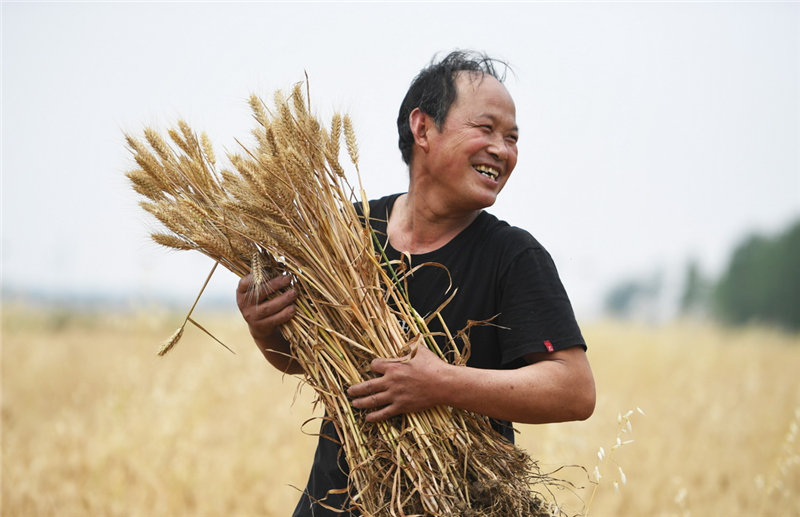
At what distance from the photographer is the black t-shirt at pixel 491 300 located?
168 centimetres

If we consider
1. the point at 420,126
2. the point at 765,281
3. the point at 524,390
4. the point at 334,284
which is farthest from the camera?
the point at 765,281

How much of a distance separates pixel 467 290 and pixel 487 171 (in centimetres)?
32

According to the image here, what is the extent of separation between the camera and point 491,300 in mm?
1814

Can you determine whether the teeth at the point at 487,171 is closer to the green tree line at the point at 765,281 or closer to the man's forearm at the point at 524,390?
the man's forearm at the point at 524,390

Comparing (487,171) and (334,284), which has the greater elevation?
(487,171)

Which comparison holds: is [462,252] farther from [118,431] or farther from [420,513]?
[118,431]

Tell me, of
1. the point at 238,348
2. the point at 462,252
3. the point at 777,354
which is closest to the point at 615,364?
the point at 777,354

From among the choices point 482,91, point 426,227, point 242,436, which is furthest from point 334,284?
point 242,436

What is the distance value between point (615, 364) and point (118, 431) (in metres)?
6.64

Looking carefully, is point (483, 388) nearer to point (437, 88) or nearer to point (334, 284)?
point (334, 284)

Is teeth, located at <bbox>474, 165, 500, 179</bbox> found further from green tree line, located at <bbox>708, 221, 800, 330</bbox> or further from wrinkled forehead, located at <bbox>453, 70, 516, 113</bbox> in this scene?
green tree line, located at <bbox>708, 221, 800, 330</bbox>

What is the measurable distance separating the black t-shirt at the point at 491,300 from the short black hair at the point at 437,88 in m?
0.32

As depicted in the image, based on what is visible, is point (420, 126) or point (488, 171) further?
point (420, 126)

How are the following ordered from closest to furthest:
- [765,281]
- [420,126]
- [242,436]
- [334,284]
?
[334,284] < [420,126] < [242,436] < [765,281]
